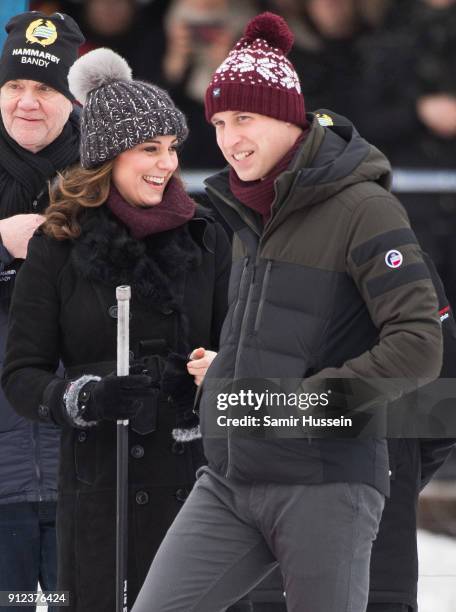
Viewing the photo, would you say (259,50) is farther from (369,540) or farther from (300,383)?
(369,540)

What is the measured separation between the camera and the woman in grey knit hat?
3.23 meters

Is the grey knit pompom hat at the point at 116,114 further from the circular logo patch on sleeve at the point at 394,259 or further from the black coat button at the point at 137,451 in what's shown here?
the circular logo patch on sleeve at the point at 394,259

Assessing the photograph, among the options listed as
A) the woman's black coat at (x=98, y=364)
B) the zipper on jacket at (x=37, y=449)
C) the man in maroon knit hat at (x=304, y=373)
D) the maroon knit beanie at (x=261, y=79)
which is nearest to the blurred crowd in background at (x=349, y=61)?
the zipper on jacket at (x=37, y=449)

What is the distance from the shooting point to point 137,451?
3.23 metres

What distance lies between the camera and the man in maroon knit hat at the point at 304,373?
8.79ft

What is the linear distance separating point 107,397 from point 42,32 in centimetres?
145

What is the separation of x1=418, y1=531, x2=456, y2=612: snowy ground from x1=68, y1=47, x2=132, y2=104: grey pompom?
2.27 metres

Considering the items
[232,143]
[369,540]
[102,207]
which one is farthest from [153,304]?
[369,540]

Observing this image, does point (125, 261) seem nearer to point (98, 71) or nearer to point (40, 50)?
point (98, 71)

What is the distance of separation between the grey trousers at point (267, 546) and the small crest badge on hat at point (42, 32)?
5.43 ft

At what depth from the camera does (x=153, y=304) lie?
3.28 meters

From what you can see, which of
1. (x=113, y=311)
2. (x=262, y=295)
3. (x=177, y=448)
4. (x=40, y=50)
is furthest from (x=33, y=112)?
(x=262, y=295)

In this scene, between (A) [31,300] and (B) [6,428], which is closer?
(A) [31,300]

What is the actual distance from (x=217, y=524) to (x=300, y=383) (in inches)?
13.8
